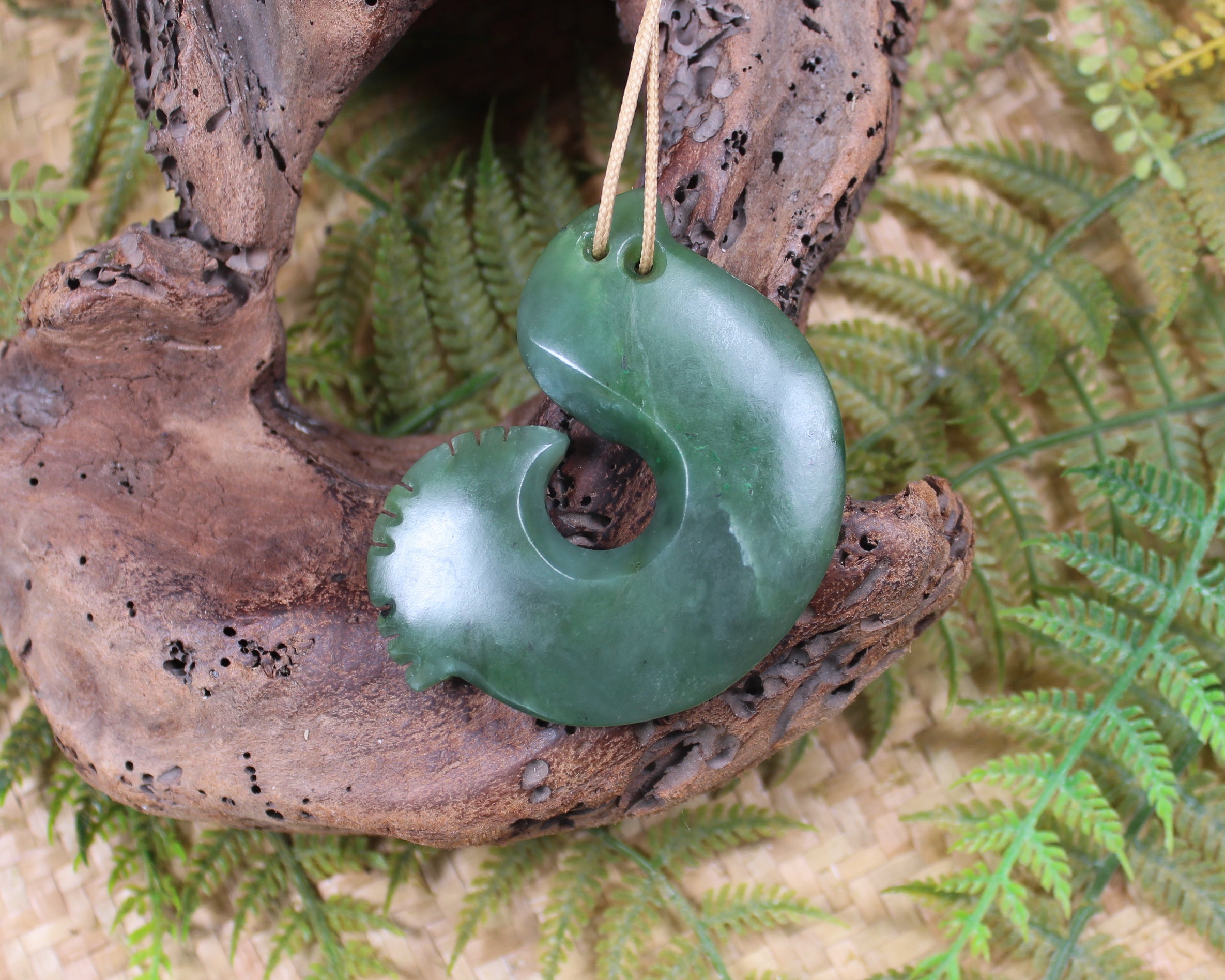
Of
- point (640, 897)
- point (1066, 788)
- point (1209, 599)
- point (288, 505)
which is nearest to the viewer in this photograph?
point (288, 505)

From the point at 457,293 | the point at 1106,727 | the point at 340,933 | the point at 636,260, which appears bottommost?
the point at 340,933

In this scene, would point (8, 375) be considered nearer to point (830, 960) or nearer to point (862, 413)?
point (862, 413)

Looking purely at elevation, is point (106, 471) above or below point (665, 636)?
above

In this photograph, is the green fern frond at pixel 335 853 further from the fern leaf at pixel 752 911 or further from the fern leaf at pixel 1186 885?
the fern leaf at pixel 1186 885

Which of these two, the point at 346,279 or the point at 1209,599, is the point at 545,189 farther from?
the point at 1209,599

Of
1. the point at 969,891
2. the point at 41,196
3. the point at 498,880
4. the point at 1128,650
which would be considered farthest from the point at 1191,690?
the point at 41,196

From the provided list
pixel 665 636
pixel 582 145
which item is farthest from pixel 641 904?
pixel 582 145
